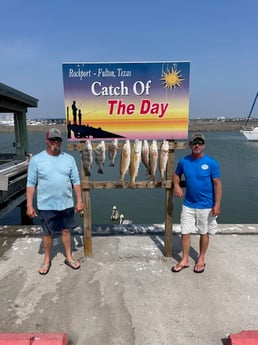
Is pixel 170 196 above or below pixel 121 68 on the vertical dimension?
below

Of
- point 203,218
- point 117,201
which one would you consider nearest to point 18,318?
point 203,218

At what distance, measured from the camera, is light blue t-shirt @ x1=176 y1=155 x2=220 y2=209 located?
344 centimetres

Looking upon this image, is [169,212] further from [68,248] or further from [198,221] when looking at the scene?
[68,248]

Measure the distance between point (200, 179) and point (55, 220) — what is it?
5.90 ft

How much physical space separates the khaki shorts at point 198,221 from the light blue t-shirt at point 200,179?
0.22 feet

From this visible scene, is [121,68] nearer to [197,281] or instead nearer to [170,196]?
[170,196]

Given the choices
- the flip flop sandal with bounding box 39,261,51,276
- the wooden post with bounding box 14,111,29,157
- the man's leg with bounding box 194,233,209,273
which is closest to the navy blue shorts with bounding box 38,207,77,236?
the flip flop sandal with bounding box 39,261,51,276

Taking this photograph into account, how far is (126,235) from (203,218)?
158 cm

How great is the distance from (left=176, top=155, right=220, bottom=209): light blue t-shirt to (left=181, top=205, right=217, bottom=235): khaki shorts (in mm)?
66

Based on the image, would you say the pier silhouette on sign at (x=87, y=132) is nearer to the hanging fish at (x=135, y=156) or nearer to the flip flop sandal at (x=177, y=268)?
the hanging fish at (x=135, y=156)

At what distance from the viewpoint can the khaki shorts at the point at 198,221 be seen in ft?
11.8

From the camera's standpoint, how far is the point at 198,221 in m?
3.62

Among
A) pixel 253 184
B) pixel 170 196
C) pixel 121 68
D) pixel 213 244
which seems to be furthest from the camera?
pixel 253 184

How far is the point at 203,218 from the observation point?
3586mm
